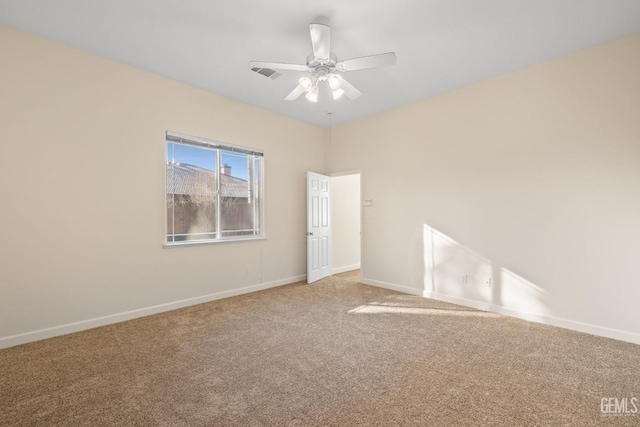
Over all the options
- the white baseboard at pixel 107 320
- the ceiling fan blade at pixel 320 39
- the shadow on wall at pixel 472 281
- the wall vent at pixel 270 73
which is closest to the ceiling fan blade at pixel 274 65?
the ceiling fan blade at pixel 320 39

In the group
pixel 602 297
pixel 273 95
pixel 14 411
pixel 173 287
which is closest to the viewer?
pixel 14 411

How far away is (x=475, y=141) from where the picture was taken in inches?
150

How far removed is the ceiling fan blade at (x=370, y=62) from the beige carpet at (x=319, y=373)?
2.56 meters

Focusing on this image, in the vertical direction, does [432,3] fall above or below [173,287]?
above

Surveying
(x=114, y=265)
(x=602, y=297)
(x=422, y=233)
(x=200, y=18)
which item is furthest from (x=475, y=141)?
(x=114, y=265)

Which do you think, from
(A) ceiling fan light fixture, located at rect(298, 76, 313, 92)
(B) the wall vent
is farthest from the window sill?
(A) ceiling fan light fixture, located at rect(298, 76, 313, 92)

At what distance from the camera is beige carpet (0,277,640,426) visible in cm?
177

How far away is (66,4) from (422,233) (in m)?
4.67

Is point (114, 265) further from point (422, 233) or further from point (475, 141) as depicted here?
point (475, 141)

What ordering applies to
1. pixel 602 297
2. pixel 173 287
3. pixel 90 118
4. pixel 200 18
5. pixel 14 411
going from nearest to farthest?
pixel 14 411
pixel 200 18
pixel 602 297
pixel 90 118
pixel 173 287

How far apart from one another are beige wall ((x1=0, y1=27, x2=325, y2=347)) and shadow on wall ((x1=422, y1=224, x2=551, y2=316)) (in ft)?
10.0

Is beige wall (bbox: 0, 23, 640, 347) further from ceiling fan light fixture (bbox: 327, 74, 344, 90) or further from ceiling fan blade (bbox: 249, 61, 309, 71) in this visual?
ceiling fan light fixture (bbox: 327, 74, 344, 90)

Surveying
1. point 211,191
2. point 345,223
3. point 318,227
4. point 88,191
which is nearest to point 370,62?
point 211,191

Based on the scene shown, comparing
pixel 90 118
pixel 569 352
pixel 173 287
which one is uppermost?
pixel 90 118
